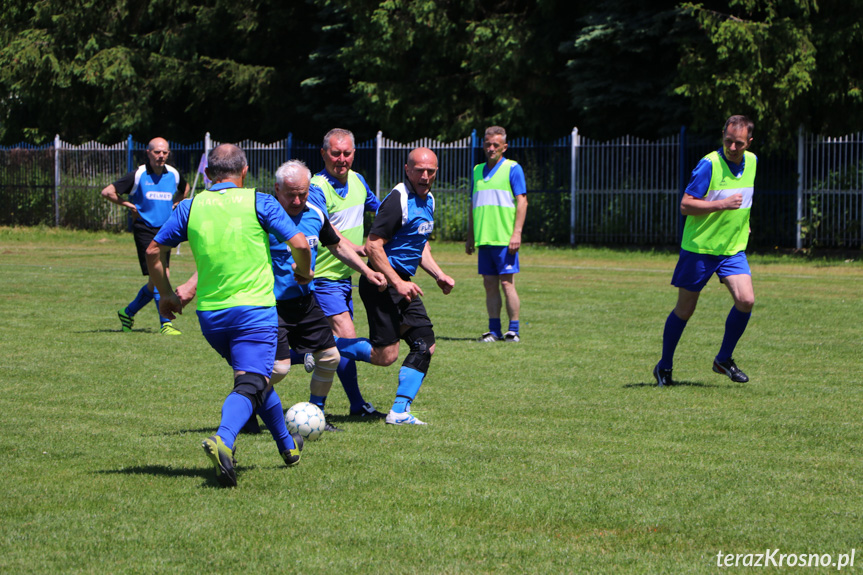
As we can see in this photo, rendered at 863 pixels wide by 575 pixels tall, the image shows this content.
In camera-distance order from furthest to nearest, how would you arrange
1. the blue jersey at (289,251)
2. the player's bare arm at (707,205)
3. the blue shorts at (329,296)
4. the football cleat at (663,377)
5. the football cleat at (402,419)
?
the football cleat at (663,377)
the player's bare arm at (707,205)
the blue shorts at (329,296)
the football cleat at (402,419)
the blue jersey at (289,251)

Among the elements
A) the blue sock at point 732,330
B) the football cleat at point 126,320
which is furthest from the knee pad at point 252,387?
the football cleat at point 126,320

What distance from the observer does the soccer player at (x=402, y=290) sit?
702cm

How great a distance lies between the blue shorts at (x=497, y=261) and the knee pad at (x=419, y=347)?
465 cm

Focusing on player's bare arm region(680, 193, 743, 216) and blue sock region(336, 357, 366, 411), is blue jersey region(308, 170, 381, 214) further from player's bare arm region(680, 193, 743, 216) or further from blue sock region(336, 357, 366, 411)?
player's bare arm region(680, 193, 743, 216)

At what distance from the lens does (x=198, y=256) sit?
5590 millimetres

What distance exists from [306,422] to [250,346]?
82 centimetres

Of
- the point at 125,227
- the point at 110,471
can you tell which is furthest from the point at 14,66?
the point at 110,471

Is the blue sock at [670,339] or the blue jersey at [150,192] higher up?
the blue jersey at [150,192]

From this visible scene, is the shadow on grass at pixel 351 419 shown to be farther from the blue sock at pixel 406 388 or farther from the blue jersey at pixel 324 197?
the blue jersey at pixel 324 197

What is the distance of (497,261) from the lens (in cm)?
1188

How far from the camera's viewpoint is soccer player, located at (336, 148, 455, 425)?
702 cm

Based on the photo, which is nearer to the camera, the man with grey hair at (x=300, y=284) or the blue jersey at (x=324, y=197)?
the man with grey hair at (x=300, y=284)

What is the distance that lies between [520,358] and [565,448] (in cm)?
382

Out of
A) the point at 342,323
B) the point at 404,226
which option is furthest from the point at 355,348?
the point at 404,226
